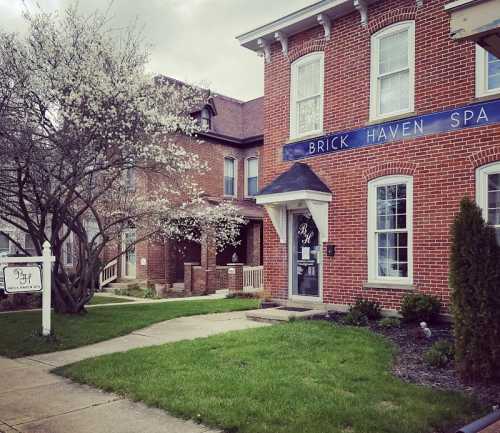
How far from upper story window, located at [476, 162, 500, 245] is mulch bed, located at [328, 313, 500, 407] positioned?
213 cm

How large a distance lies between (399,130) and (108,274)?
51.1 ft

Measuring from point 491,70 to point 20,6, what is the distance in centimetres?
999

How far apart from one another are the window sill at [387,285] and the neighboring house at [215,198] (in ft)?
31.0

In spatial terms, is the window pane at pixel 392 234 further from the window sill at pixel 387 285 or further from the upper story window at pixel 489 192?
the upper story window at pixel 489 192

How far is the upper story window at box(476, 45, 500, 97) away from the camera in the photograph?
932cm

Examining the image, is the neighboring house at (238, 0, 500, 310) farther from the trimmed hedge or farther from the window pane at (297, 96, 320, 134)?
the trimmed hedge

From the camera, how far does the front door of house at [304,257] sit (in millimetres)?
12086

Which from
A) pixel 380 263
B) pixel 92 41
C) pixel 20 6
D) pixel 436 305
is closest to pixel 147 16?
pixel 92 41

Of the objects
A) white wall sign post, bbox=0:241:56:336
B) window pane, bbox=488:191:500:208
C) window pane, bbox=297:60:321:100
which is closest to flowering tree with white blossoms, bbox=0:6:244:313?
white wall sign post, bbox=0:241:56:336

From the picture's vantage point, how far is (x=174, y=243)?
22062mm

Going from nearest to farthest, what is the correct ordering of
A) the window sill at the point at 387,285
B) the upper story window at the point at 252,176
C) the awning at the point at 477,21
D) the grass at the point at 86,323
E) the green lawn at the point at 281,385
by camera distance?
the awning at the point at 477,21 < the green lawn at the point at 281,385 < the grass at the point at 86,323 < the window sill at the point at 387,285 < the upper story window at the point at 252,176

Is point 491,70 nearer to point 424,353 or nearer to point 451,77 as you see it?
point 451,77

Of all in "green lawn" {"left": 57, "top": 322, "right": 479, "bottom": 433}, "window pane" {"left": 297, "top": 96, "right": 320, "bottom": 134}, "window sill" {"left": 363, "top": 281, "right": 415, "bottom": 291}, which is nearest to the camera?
"green lawn" {"left": 57, "top": 322, "right": 479, "bottom": 433}

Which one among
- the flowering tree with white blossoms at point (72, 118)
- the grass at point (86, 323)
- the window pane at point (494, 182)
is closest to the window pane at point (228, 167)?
the grass at point (86, 323)
